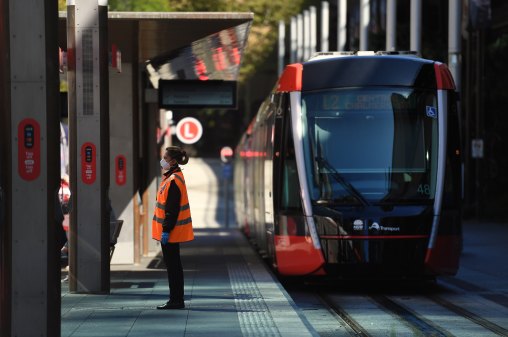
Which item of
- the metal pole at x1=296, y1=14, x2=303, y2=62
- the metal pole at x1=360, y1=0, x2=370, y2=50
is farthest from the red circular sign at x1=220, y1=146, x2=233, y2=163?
the metal pole at x1=360, y1=0, x2=370, y2=50

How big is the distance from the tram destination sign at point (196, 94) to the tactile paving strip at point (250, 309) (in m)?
4.80

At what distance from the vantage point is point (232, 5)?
191ft

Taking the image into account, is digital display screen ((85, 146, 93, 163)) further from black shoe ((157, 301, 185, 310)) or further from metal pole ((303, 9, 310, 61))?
metal pole ((303, 9, 310, 61))

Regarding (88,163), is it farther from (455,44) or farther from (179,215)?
(455,44)

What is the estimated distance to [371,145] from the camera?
1666cm

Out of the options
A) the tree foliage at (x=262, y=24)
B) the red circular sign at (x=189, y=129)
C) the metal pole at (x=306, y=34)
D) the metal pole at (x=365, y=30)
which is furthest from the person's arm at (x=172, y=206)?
the tree foliage at (x=262, y=24)

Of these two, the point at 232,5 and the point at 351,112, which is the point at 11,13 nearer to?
the point at 351,112

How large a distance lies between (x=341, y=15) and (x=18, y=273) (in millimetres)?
36870

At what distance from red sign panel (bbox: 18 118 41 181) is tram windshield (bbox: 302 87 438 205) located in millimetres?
7758

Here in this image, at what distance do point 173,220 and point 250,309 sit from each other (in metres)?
1.21

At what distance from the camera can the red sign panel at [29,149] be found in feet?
29.7

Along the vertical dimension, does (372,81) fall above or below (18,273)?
above

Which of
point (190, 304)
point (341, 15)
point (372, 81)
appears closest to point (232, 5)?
point (341, 15)

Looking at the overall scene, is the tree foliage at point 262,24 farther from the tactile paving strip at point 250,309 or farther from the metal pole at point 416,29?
the tactile paving strip at point 250,309
